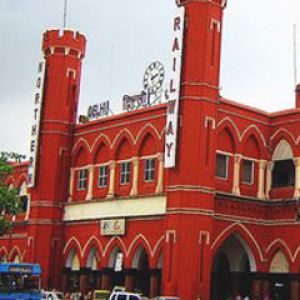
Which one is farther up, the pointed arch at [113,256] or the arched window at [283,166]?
the arched window at [283,166]

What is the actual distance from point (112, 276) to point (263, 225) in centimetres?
1036

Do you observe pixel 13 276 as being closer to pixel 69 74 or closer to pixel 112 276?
→ pixel 112 276

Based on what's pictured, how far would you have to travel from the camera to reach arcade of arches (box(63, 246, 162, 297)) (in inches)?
1858

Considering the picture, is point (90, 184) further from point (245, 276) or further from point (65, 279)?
point (245, 276)

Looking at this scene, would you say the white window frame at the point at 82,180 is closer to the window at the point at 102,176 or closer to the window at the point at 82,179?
the window at the point at 82,179

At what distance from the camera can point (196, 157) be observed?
43500 millimetres

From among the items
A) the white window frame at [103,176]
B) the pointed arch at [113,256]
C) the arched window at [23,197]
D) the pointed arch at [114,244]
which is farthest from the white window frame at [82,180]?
the arched window at [23,197]

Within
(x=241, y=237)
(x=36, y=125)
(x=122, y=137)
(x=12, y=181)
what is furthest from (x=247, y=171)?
(x=12, y=181)

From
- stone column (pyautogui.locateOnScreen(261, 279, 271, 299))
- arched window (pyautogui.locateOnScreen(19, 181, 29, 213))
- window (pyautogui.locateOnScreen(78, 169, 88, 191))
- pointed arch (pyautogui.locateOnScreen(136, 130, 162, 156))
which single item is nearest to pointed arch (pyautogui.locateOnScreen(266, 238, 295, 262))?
stone column (pyautogui.locateOnScreen(261, 279, 271, 299))

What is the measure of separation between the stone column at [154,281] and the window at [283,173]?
8.83 metres

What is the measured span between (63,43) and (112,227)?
14665mm

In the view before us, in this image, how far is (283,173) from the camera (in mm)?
47969

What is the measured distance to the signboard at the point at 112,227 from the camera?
48.7 metres

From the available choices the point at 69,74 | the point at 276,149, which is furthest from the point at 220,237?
the point at 69,74
